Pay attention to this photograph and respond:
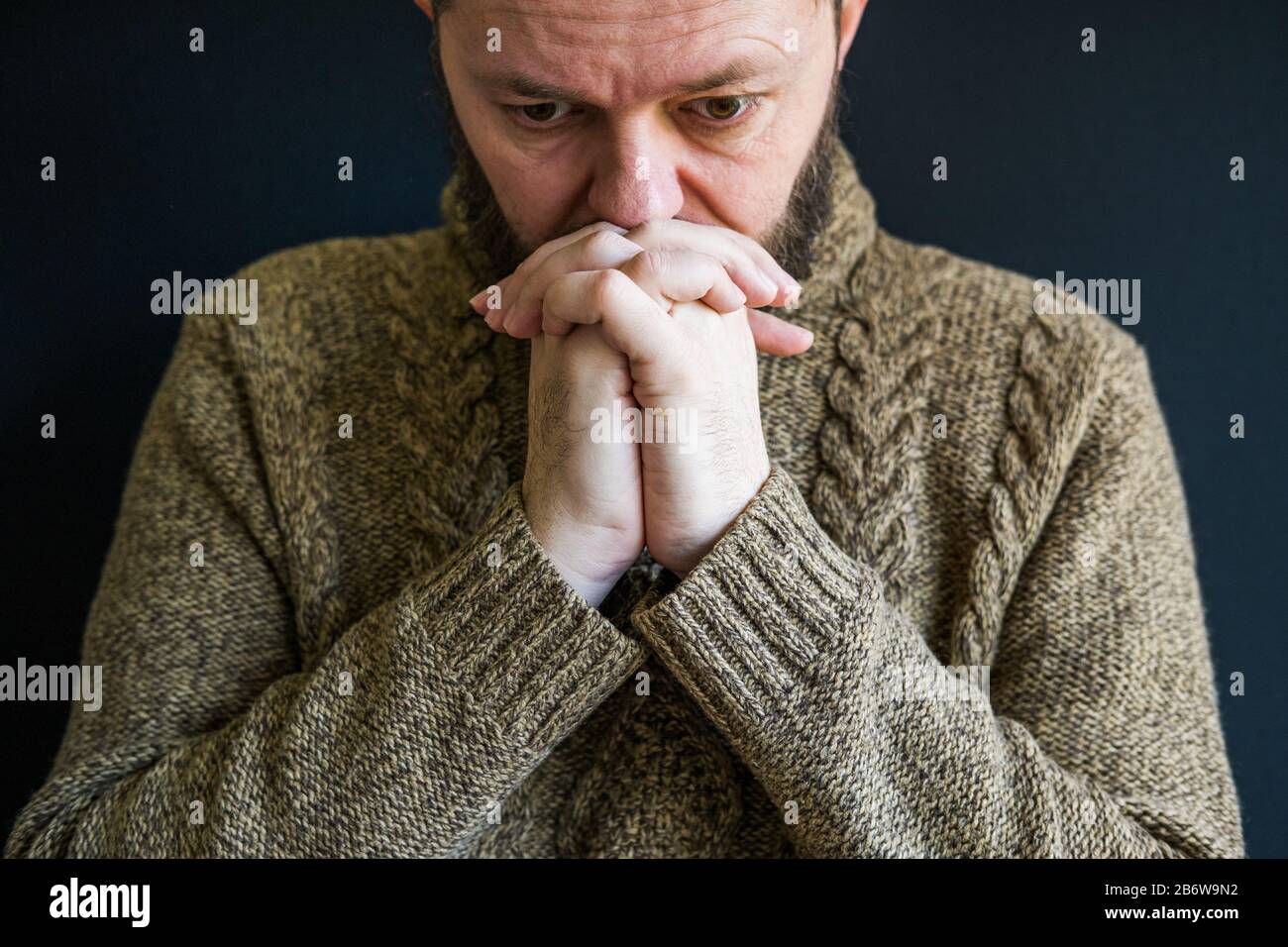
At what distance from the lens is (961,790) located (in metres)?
1.06

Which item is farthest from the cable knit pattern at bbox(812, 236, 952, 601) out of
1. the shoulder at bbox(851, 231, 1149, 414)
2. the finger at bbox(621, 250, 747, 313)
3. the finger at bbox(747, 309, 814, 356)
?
the finger at bbox(621, 250, 747, 313)

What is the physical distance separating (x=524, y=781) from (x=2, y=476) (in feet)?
2.98

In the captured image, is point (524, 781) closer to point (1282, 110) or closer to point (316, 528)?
point (316, 528)

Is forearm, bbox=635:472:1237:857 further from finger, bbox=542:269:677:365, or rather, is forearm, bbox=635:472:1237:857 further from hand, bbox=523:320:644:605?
finger, bbox=542:269:677:365

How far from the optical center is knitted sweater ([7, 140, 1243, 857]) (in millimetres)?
1055

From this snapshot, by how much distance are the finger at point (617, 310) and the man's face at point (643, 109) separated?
109mm

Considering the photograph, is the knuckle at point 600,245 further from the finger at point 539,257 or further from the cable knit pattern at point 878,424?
the cable knit pattern at point 878,424

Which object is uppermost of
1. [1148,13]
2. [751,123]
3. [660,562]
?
[1148,13]

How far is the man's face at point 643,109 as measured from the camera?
104cm

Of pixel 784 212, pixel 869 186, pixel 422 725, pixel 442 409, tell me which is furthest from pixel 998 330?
pixel 422 725

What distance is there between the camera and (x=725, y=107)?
3.64ft

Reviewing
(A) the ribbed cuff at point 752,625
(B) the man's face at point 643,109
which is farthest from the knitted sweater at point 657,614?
(B) the man's face at point 643,109

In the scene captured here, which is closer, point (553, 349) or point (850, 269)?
point (553, 349)
